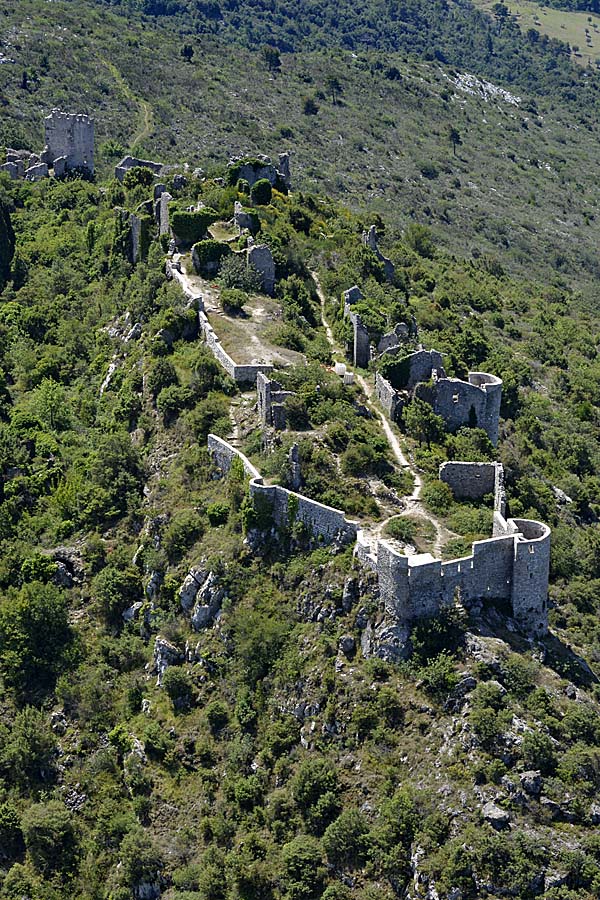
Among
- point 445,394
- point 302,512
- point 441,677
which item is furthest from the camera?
point 445,394

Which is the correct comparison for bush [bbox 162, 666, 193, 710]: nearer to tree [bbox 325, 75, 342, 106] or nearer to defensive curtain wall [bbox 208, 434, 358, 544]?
defensive curtain wall [bbox 208, 434, 358, 544]

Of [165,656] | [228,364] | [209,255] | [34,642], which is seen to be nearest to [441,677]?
[165,656]

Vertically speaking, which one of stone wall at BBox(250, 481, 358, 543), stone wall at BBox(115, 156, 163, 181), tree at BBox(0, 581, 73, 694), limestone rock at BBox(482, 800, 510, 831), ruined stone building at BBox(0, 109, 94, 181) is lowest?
tree at BBox(0, 581, 73, 694)

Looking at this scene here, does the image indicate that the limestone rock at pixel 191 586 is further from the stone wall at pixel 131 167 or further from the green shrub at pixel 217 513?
the stone wall at pixel 131 167

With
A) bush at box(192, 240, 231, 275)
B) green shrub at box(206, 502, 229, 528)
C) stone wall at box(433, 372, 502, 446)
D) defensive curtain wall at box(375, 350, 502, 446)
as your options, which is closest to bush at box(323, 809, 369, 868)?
green shrub at box(206, 502, 229, 528)

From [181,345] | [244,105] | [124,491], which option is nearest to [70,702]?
[124,491]

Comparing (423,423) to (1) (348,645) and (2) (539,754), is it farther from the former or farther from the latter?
(2) (539,754)
